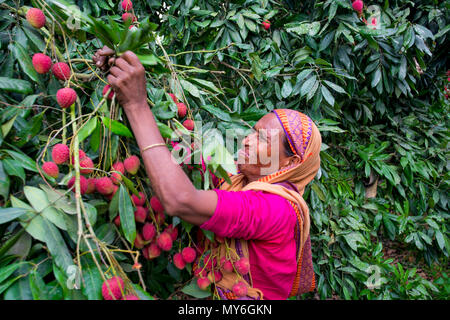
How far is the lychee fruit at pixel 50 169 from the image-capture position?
2.27ft

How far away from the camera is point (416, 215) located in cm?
217

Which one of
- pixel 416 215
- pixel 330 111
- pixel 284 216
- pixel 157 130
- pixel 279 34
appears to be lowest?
pixel 416 215

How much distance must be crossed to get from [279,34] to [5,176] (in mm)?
1470

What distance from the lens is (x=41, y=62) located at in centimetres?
74

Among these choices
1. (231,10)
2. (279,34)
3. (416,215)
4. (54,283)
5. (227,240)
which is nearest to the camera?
(54,283)

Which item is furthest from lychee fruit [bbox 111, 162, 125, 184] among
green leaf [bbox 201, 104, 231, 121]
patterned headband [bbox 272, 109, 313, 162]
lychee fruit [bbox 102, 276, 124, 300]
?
patterned headband [bbox 272, 109, 313, 162]

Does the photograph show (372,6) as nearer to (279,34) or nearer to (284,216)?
(279,34)

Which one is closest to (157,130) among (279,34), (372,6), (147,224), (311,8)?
(147,224)

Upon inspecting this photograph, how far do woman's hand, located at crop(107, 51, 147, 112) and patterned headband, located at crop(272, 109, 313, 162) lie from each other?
0.52 metres

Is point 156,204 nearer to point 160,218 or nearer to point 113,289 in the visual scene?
point 160,218

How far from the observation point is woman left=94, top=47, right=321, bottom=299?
75 cm

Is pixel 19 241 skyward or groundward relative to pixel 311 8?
skyward

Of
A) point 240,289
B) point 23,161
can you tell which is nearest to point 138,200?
point 23,161

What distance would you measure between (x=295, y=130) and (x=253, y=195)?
0.97 ft
